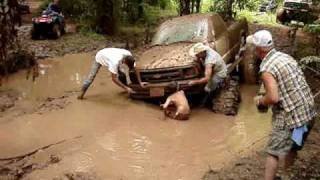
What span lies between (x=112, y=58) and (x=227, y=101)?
2398 millimetres

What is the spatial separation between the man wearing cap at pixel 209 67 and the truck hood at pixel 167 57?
22 cm

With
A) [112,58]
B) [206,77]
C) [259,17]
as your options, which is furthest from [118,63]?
[259,17]

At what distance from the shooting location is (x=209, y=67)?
29.0 feet

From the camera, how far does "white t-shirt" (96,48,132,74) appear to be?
9.17m

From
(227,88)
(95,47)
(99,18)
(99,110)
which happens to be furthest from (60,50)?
(227,88)

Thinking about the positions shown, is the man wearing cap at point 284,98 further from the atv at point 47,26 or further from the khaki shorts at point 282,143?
the atv at point 47,26

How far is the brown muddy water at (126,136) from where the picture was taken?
264 inches

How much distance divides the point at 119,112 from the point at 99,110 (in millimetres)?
421

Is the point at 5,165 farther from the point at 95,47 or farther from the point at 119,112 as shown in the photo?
the point at 95,47

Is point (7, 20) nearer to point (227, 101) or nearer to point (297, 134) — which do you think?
point (297, 134)

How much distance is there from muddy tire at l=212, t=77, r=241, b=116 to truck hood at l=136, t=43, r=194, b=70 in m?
0.92

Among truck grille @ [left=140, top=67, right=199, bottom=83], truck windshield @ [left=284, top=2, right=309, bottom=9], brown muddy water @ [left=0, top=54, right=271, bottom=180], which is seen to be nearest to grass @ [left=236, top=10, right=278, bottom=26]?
truck windshield @ [left=284, top=2, right=309, bottom=9]

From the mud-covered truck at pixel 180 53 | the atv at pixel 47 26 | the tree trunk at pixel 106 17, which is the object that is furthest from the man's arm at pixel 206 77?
the tree trunk at pixel 106 17

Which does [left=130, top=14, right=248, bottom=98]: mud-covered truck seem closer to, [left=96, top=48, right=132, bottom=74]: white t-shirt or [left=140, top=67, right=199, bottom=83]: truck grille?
[left=140, top=67, right=199, bottom=83]: truck grille
